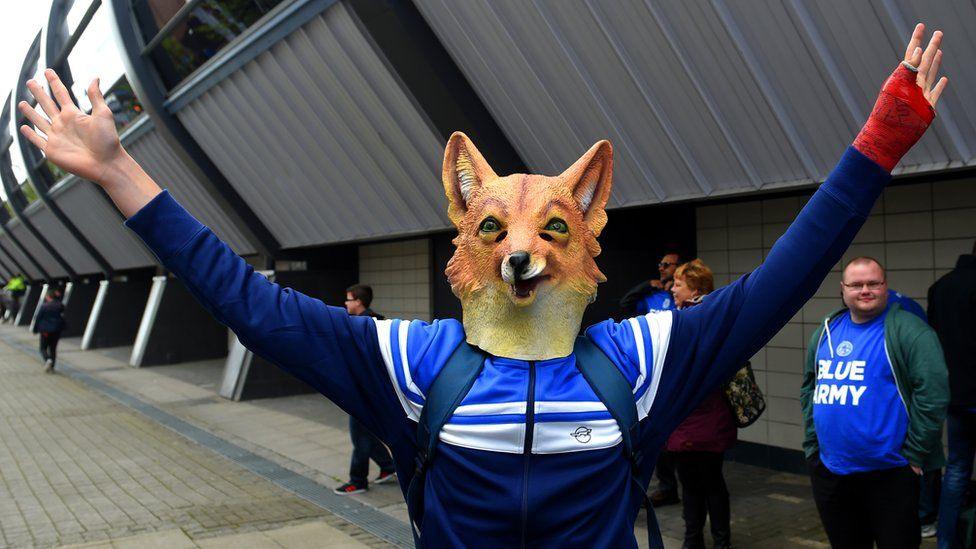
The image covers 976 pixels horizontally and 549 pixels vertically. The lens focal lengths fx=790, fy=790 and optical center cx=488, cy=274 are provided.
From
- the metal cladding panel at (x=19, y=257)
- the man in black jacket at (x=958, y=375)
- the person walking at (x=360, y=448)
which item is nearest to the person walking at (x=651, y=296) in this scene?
the man in black jacket at (x=958, y=375)

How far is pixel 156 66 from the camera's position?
12008 mm

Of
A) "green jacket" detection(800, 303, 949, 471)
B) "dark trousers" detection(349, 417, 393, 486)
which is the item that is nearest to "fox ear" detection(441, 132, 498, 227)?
"green jacket" detection(800, 303, 949, 471)

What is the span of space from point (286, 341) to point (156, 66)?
11572 millimetres

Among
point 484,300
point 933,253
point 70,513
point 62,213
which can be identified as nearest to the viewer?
point 484,300

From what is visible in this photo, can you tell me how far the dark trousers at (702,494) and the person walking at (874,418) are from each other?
3.74 ft

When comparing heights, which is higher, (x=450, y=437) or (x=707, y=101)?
(x=707, y=101)

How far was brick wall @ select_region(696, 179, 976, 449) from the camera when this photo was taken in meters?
6.01

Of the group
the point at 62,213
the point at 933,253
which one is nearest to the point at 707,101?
the point at 933,253

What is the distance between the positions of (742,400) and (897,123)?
3.41 m

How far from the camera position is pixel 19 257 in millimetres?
36656

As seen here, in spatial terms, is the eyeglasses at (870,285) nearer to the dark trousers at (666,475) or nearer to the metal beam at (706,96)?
the metal beam at (706,96)

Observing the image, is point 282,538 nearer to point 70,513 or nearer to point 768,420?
point 70,513

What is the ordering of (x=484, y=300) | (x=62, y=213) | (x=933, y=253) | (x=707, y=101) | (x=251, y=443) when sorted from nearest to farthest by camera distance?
(x=484, y=300)
(x=707, y=101)
(x=933, y=253)
(x=251, y=443)
(x=62, y=213)

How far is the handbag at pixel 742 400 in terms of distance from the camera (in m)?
4.84
